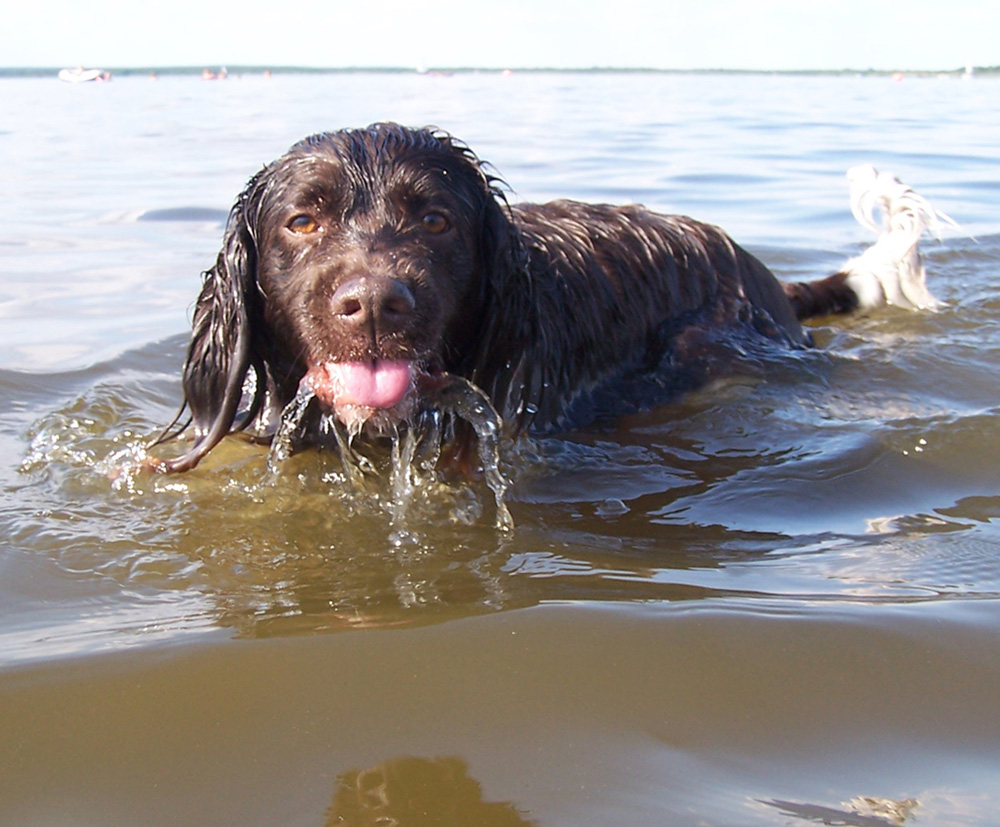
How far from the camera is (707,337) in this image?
17.3ft

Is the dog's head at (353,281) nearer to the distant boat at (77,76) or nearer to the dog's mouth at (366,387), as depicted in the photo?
Result: the dog's mouth at (366,387)

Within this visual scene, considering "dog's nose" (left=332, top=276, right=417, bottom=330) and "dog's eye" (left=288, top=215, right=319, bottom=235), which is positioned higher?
"dog's eye" (left=288, top=215, right=319, bottom=235)

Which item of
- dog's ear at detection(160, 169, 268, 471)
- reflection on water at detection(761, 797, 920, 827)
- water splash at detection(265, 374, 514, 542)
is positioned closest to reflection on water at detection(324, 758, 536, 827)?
reflection on water at detection(761, 797, 920, 827)

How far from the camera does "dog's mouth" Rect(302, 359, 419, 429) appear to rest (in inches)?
140

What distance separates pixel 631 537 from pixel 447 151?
4.98 ft

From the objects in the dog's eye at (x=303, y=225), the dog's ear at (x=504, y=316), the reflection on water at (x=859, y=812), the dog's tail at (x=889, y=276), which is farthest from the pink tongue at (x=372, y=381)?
the dog's tail at (x=889, y=276)

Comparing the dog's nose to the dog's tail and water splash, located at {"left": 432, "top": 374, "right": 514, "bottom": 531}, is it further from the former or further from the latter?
the dog's tail

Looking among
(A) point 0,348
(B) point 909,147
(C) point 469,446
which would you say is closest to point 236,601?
(C) point 469,446

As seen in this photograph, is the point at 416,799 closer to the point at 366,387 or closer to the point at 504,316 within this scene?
the point at 366,387

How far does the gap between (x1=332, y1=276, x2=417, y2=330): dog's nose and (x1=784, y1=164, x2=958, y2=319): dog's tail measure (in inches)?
141

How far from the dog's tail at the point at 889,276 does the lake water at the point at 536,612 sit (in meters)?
0.20

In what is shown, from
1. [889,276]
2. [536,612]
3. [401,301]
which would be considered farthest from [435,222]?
[889,276]

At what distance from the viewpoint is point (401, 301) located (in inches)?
133

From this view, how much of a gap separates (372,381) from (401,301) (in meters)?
0.33
